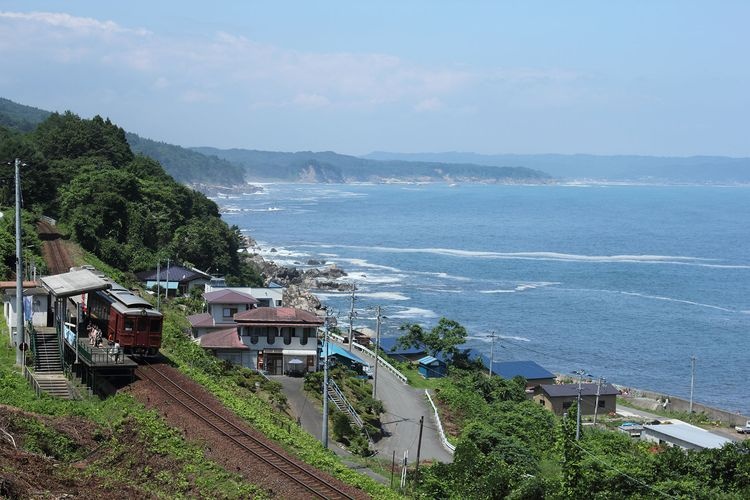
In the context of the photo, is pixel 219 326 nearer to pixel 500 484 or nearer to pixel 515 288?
pixel 500 484

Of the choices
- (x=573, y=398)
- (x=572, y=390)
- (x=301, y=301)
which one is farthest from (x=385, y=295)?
(x=573, y=398)

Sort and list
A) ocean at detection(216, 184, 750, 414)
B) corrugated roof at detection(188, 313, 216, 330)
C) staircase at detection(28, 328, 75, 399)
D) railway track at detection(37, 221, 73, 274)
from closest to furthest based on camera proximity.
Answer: staircase at detection(28, 328, 75, 399), corrugated roof at detection(188, 313, 216, 330), railway track at detection(37, 221, 73, 274), ocean at detection(216, 184, 750, 414)

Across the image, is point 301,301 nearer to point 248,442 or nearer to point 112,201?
point 112,201

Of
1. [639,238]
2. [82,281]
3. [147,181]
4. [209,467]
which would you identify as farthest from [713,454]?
[639,238]

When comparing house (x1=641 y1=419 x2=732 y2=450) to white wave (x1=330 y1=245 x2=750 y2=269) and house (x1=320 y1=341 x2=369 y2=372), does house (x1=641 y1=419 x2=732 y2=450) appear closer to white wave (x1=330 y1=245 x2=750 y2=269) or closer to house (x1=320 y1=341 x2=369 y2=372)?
house (x1=320 y1=341 x2=369 y2=372)

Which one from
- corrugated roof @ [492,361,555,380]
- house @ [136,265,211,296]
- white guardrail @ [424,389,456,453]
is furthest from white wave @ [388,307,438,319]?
white guardrail @ [424,389,456,453]

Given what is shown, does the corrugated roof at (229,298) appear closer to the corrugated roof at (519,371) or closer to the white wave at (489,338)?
the corrugated roof at (519,371)

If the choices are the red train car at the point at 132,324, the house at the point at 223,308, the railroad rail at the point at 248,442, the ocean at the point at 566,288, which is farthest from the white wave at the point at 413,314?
the railroad rail at the point at 248,442
